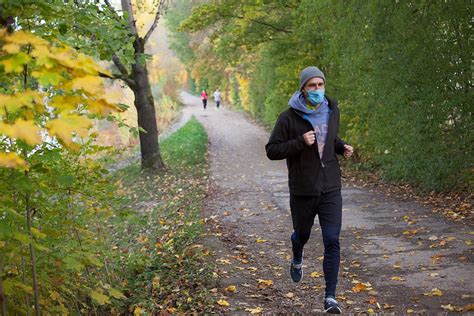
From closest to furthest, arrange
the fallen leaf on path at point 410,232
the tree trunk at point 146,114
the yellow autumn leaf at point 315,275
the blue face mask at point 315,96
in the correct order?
the blue face mask at point 315,96
the yellow autumn leaf at point 315,275
the fallen leaf on path at point 410,232
the tree trunk at point 146,114

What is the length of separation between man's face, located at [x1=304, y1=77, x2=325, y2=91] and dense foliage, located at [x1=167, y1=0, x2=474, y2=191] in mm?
5261

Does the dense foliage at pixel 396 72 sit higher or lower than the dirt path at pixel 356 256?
higher

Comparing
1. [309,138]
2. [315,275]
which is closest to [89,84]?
[309,138]

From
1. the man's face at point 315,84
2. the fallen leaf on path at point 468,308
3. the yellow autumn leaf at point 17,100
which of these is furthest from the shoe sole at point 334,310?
the yellow autumn leaf at point 17,100

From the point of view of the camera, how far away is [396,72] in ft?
33.7

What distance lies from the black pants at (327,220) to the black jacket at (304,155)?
10cm

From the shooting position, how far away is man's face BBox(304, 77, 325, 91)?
15.3 ft

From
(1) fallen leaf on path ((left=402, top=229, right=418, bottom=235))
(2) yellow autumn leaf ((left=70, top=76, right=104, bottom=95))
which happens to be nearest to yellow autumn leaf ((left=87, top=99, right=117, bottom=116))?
(2) yellow autumn leaf ((left=70, top=76, right=104, bottom=95))

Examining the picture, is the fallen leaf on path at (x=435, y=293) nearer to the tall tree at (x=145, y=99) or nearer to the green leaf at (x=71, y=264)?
the green leaf at (x=71, y=264)

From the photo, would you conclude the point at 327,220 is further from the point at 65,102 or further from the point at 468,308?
the point at 65,102

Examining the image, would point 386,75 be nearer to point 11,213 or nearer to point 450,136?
point 450,136

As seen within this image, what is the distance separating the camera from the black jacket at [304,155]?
4746 millimetres

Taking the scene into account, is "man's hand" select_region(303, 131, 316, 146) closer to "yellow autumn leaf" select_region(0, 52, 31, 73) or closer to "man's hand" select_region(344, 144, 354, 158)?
"man's hand" select_region(344, 144, 354, 158)

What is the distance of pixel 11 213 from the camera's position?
3.33m
